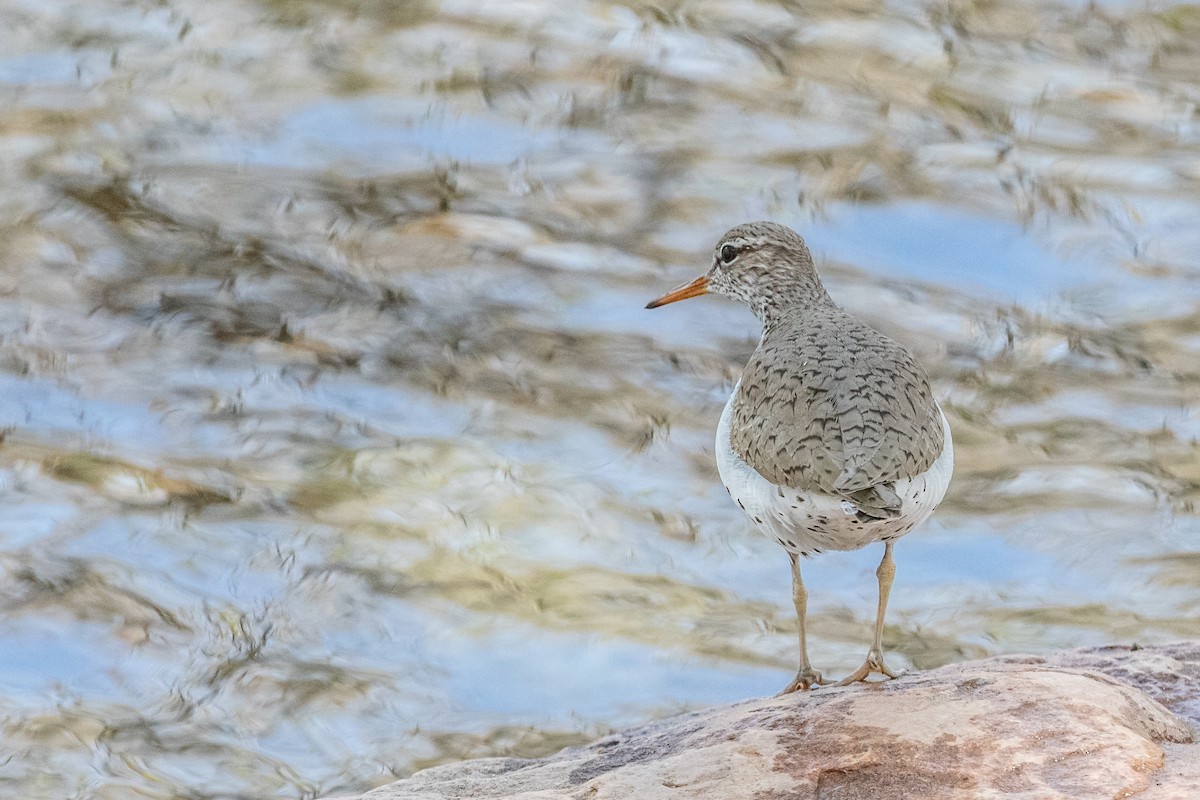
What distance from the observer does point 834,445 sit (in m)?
6.00

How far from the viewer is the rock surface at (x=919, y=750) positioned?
5.21 metres

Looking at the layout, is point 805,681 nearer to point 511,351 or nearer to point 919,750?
point 919,750

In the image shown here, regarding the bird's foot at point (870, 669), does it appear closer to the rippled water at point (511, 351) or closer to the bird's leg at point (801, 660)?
the bird's leg at point (801, 660)

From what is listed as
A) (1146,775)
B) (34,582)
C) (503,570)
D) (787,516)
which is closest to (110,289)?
(34,582)

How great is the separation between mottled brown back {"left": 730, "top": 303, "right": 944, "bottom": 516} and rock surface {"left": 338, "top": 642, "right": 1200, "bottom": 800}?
0.76 m

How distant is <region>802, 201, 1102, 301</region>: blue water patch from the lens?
12523mm

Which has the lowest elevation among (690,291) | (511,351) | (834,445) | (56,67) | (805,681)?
(511,351)

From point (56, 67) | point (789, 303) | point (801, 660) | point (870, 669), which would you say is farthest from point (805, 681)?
point (56, 67)

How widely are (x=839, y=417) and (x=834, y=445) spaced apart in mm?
163

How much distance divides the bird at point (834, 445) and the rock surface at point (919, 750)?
63 centimetres

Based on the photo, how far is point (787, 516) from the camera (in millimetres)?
6168

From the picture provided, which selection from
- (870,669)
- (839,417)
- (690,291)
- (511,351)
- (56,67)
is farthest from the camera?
(56,67)

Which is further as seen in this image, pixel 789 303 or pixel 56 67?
pixel 56 67

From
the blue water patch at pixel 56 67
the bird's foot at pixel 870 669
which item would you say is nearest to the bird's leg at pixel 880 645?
the bird's foot at pixel 870 669
